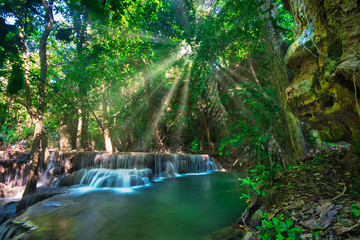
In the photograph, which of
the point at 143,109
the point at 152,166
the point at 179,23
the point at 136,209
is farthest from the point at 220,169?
the point at 179,23

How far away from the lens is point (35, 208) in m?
4.12

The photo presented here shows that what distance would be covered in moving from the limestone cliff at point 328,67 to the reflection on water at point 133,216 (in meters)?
2.71

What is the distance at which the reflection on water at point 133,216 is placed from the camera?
3053 millimetres

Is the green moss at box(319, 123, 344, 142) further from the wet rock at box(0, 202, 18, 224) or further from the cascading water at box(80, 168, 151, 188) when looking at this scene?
the wet rock at box(0, 202, 18, 224)

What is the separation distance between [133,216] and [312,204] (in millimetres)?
3579

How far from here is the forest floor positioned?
1.53 metres

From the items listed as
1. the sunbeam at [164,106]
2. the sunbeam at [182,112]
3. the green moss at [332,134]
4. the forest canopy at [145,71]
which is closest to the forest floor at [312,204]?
the green moss at [332,134]

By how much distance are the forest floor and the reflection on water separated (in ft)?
2.12

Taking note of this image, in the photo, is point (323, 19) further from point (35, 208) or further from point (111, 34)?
point (111, 34)

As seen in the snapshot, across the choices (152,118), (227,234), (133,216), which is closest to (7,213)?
(133,216)

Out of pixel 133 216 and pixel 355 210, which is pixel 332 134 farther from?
pixel 133 216

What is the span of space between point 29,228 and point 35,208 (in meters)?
1.27

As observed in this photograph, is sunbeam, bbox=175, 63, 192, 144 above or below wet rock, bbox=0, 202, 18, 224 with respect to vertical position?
above

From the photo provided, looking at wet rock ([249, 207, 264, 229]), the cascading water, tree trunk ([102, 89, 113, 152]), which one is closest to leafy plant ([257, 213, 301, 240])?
wet rock ([249, 207, 264, 229])
